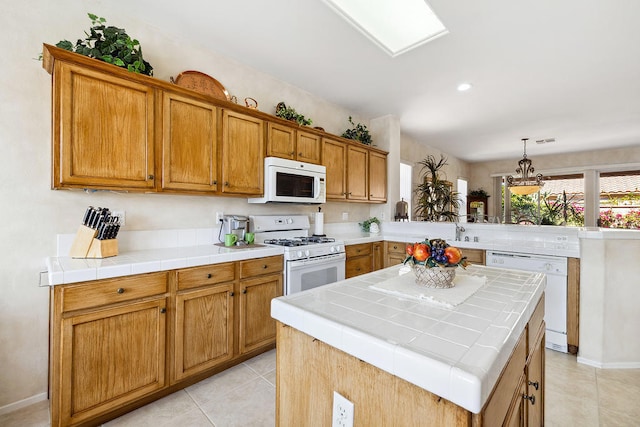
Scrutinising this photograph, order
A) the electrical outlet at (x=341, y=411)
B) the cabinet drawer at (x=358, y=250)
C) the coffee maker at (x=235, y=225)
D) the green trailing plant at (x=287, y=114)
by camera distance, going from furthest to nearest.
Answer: the cabinet drawer at (x=358, y=250) < the green trailing plant at (x=287, y=114) < the coffee maker at (x=235, y=225) < the electrical outlet at (x=341, y=411)

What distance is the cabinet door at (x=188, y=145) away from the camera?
82.6 inches

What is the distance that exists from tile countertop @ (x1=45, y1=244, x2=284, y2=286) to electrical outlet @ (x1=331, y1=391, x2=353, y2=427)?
144cm

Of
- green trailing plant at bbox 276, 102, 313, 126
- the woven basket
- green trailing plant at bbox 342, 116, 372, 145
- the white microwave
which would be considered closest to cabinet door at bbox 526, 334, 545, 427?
the woven basket

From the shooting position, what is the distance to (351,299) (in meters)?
1.06

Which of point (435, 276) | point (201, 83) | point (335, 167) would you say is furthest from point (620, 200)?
point (201, 83)

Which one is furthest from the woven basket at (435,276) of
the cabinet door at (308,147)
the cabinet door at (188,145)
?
the cabinet door at (308,147)

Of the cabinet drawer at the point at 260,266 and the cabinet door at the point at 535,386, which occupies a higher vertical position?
the cabinet drawer at the point at 260,266

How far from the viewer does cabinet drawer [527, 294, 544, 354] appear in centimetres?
110

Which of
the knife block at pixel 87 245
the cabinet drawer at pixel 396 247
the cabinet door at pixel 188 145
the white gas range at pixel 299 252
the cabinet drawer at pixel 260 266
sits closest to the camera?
the knife block at pixel 87 245

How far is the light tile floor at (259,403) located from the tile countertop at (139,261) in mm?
867

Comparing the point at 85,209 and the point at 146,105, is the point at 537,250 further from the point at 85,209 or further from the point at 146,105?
the point at 85,209

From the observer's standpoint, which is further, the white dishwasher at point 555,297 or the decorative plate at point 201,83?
the white dishwasher at point 555,297

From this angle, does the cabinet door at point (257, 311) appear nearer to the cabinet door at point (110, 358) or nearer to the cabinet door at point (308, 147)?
the cabinet door at point (110, 358)

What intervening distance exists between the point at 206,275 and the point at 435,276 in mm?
1542
